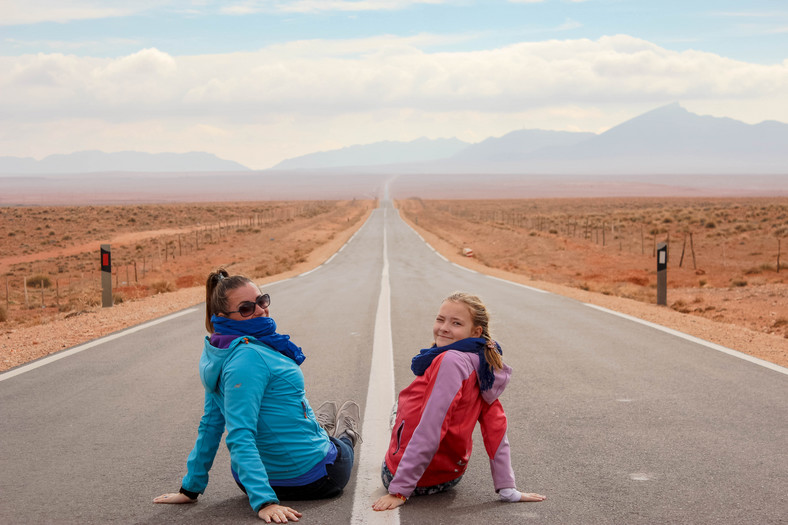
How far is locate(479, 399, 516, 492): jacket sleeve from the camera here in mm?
3740

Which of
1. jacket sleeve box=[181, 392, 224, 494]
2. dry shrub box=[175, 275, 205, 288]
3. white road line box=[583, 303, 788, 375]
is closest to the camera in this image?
jacket sleeve box=[181, 392, 224, 494]

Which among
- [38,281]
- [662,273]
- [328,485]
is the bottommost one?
[38,281]

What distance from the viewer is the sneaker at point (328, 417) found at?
4336mm

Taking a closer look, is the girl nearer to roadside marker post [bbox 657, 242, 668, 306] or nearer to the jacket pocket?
the jacket pocket

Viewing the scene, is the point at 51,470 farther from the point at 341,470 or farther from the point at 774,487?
the point at 774,487

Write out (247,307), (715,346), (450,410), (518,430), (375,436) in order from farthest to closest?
1. (715,346)
2. (518,430)
3. (375,436)
4. (450,410)
5. (247,307)

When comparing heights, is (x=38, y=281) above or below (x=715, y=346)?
below

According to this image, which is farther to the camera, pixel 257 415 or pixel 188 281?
pixel 188 281

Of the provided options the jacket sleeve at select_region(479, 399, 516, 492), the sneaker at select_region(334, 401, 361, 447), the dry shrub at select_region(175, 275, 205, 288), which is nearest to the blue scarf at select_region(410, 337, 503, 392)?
the jacket sleeve at select_region(479, 399, 516, 492)

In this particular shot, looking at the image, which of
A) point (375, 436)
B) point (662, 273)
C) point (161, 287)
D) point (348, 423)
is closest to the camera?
point (348, 423)

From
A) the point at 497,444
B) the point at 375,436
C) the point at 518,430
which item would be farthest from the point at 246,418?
the point at 518,430

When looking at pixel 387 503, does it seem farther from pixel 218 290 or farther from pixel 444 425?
pixel 218 290

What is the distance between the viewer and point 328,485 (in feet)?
12.4

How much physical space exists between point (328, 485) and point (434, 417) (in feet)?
2.42
